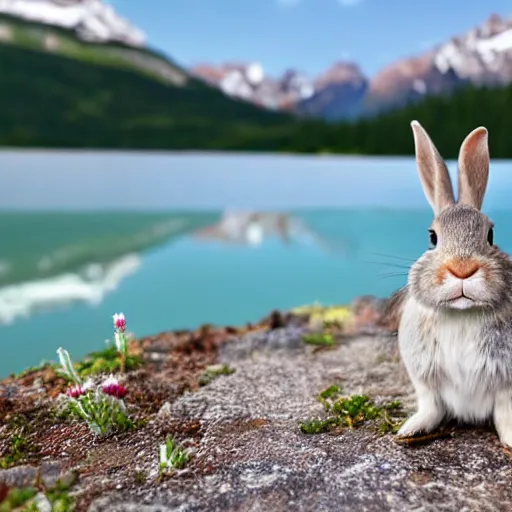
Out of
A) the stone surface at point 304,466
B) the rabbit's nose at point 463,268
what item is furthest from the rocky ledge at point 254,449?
the rabbit's nose at point 463,268

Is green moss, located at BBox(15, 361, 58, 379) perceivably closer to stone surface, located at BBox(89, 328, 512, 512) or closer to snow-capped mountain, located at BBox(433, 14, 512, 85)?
stone surface, located at BBox(89, 328, 512, 512)

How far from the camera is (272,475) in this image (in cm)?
316

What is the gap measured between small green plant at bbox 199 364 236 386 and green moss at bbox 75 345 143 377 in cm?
62

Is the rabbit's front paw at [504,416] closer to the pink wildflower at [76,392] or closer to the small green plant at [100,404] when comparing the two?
the small green plant at [100,404]

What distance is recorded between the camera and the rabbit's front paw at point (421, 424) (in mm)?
3520

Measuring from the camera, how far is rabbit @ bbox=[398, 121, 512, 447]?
3021mm

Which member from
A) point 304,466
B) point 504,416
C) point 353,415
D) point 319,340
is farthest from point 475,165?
point 319,340

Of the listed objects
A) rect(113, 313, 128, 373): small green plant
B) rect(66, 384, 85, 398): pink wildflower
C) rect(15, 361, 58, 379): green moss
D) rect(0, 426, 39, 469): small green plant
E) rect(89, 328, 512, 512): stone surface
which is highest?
rect(113, 313, 128, 373): small green plant

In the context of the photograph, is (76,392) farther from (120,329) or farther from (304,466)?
(304,466)

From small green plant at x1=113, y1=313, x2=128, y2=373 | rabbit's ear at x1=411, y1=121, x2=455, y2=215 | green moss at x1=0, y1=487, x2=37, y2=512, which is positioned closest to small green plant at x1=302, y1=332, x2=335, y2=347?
small green plant at x1=113, y1=313, x2=128, y2=373

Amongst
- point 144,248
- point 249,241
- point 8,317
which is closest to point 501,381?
point 8,317

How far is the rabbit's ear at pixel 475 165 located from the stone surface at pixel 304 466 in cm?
143

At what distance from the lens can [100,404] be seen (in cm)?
369

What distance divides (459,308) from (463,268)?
0.75ft
